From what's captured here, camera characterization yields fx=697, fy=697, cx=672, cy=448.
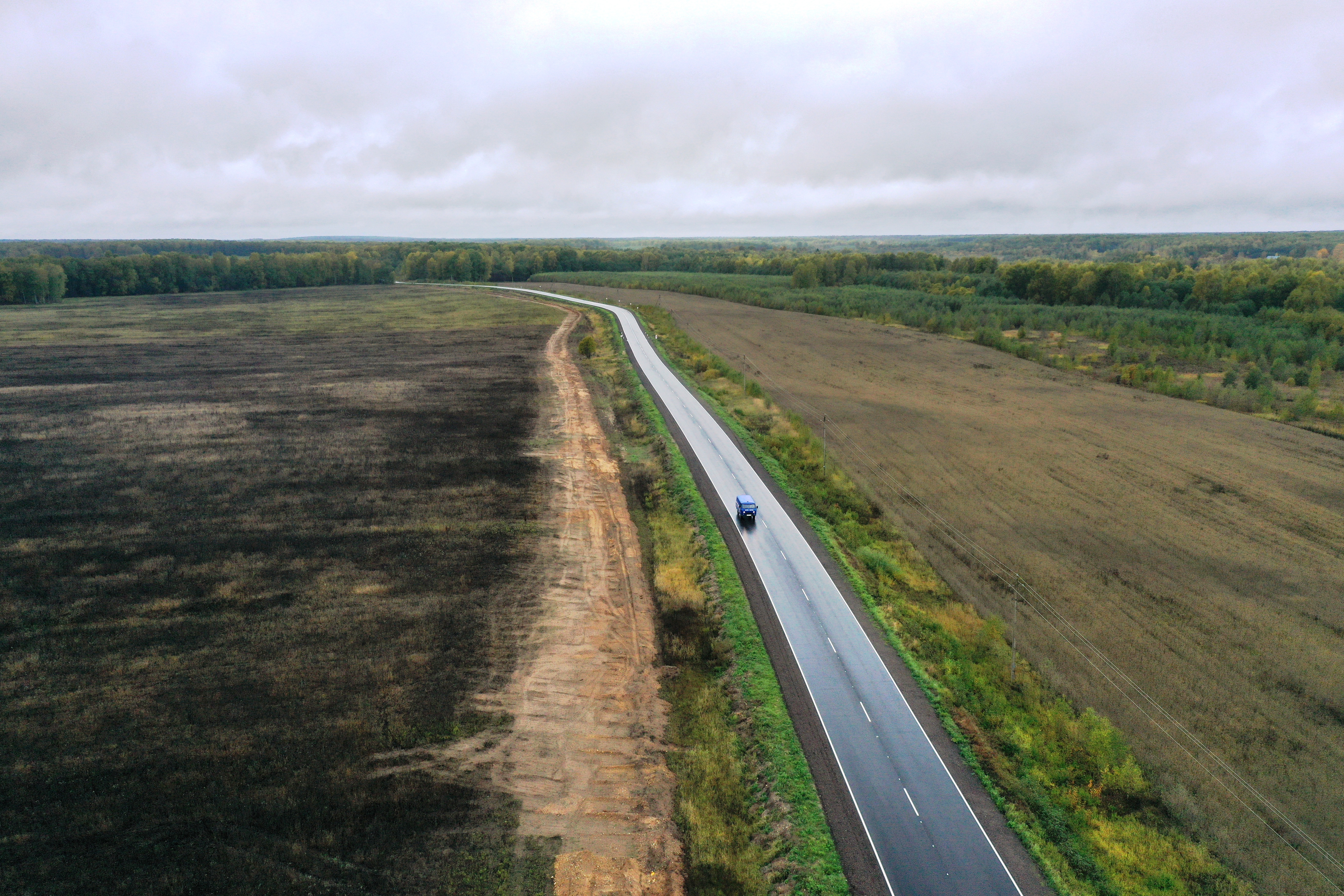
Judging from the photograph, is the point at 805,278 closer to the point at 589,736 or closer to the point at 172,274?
the point at 172,274

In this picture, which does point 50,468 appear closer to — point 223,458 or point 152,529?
point 223,458

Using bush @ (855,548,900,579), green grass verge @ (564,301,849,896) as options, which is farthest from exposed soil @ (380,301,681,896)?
bush @ (855,548,900,579)

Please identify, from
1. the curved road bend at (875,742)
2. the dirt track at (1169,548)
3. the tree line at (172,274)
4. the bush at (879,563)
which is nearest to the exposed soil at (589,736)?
the curved road bend at (875,742)

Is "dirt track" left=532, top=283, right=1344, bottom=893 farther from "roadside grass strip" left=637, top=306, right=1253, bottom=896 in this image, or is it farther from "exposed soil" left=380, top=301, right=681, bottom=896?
"exposed soil" left=380, top=301, right=681, bottom=896

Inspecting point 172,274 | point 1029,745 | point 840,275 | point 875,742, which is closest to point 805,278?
point 840,275

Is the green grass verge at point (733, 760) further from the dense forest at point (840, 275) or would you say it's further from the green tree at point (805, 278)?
the green tree at point (805, 278)
